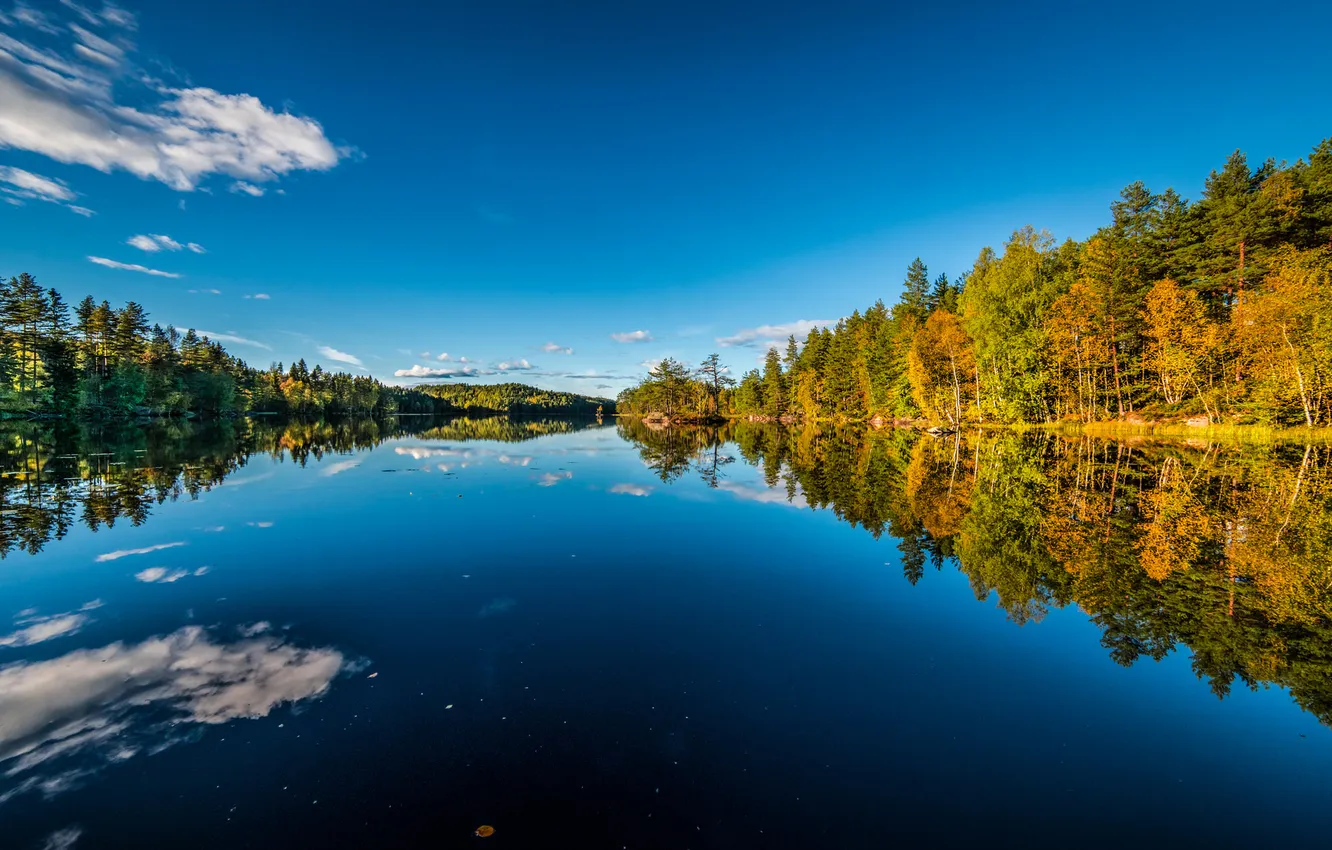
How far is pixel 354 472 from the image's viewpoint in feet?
75.0

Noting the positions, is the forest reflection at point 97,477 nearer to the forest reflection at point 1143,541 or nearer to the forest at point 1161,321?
the forest reflection at point 1143,541

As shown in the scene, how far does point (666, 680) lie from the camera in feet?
18.2

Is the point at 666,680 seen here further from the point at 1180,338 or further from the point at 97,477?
the point at 1180,338

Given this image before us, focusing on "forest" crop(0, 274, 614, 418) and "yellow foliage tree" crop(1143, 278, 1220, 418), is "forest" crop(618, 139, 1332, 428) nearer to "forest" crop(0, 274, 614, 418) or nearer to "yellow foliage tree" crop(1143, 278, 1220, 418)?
"yellow foliage tree" crop(1143, 278, 1220, 418)

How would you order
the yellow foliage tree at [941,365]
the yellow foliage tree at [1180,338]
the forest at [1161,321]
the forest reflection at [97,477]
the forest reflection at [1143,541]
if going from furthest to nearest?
Answer: the yellow foliage tree at [941,365] < the yellow foliage tree at [1180,338] < the forest at [1161,321] < the forest reflection at [97,477] < the forest reflection at [1143,541]

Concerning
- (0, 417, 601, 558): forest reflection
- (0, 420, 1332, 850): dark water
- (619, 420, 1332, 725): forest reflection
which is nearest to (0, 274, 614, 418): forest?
(0, 417, 601, 558): forest reflection

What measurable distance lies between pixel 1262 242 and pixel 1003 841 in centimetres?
5547

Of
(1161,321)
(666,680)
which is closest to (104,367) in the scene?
(666,680)

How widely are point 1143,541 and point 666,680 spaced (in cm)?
1162

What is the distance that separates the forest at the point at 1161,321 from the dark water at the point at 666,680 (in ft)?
92.6

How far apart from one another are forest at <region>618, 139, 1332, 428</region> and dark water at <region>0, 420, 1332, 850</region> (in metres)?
28.2

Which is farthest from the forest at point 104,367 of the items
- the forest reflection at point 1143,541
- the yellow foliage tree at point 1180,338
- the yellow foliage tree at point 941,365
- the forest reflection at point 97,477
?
the yellow foliage tree at point 1180,338

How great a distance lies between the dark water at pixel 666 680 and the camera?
145 inches

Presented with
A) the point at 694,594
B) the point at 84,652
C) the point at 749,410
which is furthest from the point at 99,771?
the point at 749,410
